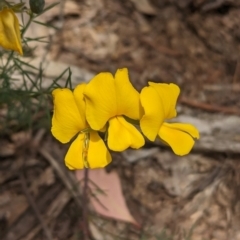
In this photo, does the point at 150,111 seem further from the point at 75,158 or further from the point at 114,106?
the point at 75,158

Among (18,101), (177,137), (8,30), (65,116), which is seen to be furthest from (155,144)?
(8,30)

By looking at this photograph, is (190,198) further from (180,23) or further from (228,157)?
(180,23)

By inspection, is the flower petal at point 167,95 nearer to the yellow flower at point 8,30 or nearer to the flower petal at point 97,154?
the flower petal at point 97,154

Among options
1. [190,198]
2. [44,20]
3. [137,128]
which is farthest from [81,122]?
[44,20]

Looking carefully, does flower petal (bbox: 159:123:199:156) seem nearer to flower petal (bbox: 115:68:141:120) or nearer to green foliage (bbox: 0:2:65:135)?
flower petal (bbox: 115:68:141:120)

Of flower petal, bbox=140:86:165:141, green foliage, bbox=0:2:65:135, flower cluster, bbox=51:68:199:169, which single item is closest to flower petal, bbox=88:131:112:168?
flower cluster, bbox=51:68:199:169

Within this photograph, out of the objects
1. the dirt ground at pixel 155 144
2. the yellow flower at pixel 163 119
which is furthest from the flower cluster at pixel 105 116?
the dirt ground at pixel 155 144
